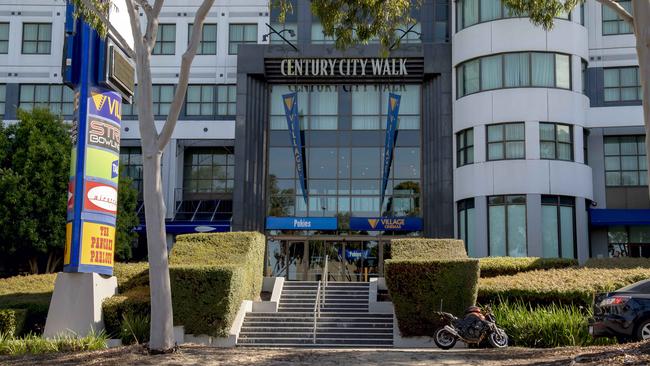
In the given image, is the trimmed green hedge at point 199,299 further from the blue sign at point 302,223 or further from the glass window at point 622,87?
the glass window at point 622,87

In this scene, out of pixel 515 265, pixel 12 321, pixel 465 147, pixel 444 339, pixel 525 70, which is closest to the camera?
pixel 444 339

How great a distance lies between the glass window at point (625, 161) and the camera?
32094mm

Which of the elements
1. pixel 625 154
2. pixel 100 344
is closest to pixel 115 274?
pixel 100 344

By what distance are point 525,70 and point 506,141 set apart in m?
2.85

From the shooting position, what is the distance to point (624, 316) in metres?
14.0

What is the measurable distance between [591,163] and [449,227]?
6624mm

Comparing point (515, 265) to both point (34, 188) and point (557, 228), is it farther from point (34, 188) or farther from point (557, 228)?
point (34, 188)

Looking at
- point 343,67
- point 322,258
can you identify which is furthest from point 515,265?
point 343,67

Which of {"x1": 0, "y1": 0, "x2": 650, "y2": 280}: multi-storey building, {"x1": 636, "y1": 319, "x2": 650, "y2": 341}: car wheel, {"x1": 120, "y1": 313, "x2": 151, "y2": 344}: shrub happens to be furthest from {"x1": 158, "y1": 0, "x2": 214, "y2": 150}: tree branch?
{"x1": 0, "y1": 0, "x2": 650, "y2": 280}: multi-storey building

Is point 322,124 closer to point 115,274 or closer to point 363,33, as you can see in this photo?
point 115,274

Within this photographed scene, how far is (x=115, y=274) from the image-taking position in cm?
2244

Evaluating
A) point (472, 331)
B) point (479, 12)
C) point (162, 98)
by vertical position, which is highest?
point (479, 12)

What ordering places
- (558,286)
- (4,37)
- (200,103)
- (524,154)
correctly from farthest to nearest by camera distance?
(4,37) < (200,103) < (524,154) < (558,286)

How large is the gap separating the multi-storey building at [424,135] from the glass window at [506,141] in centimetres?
5
